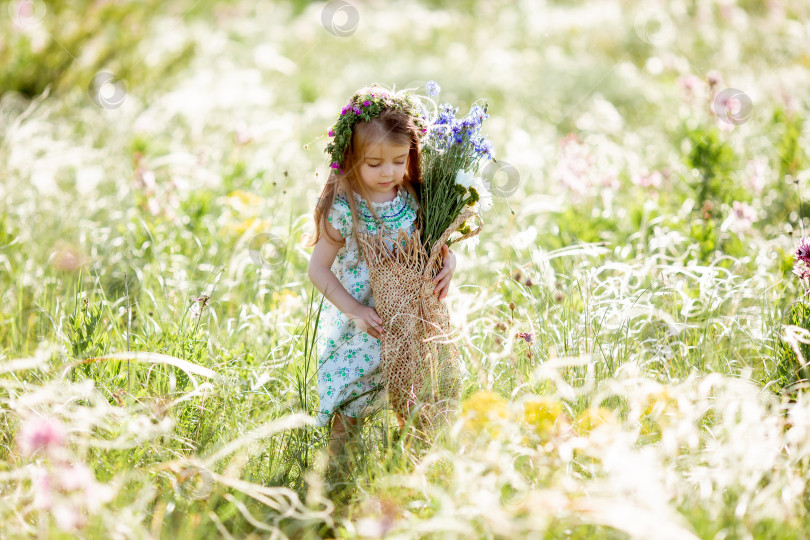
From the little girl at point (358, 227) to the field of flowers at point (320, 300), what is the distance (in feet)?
0.33

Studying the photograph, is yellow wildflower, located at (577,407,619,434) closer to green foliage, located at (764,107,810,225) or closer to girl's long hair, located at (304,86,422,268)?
girl's long hair, located at (304,86,422,268)

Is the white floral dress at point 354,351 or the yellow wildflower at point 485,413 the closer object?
the yellow wildflower at point 485,413

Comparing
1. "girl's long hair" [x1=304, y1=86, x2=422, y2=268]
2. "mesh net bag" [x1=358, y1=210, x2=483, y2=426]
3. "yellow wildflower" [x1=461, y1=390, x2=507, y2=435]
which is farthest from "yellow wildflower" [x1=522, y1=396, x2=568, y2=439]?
"girl's long hair" [x1=304, y1=86, x2=422, y2=268]

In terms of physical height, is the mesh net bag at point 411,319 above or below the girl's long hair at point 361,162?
below

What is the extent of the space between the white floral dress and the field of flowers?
0.33 ft

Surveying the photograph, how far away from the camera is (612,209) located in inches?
189

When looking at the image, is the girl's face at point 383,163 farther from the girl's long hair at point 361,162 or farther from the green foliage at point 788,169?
the green foliage at point 788,169

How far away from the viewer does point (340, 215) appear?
274 cm

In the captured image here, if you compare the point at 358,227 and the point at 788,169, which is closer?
the point at 358,227

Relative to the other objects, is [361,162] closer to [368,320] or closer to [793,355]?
[368,320]

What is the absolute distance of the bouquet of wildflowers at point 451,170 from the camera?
2705mm

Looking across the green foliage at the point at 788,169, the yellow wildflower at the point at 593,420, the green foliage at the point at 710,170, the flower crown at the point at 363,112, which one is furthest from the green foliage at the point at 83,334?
the green foliage at the point at 788,169

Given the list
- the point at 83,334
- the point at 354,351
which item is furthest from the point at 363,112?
the point at 83,334

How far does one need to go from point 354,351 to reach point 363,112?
0.88m
